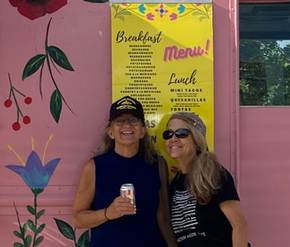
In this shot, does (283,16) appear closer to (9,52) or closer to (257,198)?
(257,198)

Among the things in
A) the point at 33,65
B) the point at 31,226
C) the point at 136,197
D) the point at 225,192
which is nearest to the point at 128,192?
the point at 136,197

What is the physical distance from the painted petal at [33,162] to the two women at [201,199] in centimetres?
80

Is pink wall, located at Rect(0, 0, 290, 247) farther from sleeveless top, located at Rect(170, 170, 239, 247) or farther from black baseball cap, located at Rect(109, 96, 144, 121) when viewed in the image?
sleeveless top, located at Rect(170, 170, 239, 247)

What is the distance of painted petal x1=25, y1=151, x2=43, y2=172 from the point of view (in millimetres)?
2586

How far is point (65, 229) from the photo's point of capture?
102 inches

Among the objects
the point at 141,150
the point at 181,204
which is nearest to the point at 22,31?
the point at 141,150

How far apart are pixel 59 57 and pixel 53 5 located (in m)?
0.32

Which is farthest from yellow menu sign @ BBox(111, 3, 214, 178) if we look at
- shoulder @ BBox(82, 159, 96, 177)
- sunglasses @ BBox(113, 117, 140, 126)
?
shoulder @ BBox(82, 159, 96, 177)

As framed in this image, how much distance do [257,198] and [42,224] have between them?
1.31 m

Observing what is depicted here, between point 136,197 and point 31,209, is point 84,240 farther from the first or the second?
point 136,197

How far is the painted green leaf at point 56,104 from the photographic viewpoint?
261 cm

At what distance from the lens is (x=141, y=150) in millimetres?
2508

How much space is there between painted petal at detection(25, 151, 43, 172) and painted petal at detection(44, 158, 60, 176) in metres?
0.04

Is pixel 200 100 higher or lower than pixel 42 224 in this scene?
higher
